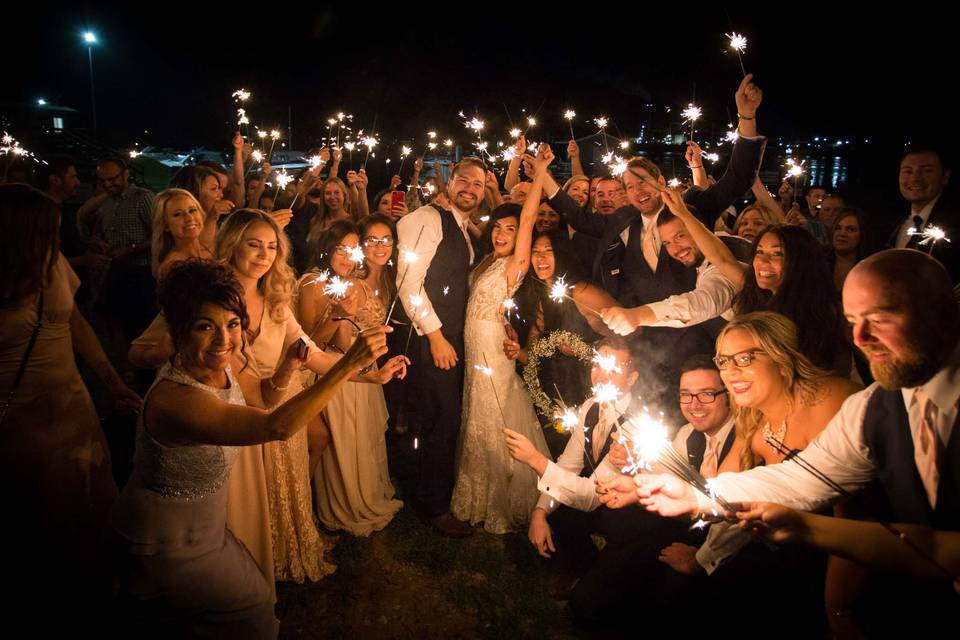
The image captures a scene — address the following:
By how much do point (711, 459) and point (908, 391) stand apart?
1451 millimetres

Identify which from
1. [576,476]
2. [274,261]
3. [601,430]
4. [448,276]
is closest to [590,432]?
[601,430]

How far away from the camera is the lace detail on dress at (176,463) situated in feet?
8.29

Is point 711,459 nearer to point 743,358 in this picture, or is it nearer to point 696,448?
point 696,448

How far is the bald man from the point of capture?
6.75 ft

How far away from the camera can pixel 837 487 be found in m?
2.49

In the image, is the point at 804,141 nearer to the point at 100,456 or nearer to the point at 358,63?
the point at 358,63

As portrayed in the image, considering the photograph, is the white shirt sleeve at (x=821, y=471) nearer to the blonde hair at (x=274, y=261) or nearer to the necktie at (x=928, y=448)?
the necktie at (x=928, y=448)

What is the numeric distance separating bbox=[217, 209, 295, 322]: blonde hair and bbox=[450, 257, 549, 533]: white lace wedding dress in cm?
158

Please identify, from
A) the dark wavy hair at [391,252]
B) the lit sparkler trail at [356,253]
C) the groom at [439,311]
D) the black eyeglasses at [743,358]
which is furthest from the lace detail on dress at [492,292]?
the black eyeglasses at [743,358]

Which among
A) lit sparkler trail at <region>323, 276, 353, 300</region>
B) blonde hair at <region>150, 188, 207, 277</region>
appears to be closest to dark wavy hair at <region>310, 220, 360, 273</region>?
lit sparkler trail at <region>323, 276, 353, 300</region>

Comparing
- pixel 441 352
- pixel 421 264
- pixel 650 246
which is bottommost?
pixel 441 352

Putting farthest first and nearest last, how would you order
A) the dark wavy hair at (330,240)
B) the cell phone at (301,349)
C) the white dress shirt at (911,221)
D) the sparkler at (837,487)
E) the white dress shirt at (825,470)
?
1. the dark wavy hair at (330,240)
2. the white dress shirt at (911,221)
3. the cell phone at (301,349)
4. the white dress shirt at (825,470)
5. the sparkler at (837,487)

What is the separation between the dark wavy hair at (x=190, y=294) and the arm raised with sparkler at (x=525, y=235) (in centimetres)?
252

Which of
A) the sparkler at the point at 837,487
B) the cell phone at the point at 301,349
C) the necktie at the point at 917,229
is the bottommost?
the sparkler at the point at 837,487
